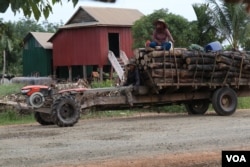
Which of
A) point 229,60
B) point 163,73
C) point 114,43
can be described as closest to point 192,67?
point 163,73

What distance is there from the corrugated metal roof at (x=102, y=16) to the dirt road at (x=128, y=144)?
1882 centimetres

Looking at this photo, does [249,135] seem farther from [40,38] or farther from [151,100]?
[40,38]

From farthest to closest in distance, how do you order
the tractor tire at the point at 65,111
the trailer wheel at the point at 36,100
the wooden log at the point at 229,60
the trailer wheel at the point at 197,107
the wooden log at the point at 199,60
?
the trailer wheel at the point at 197,107
the wooden log at the point at 229,60
the wooden log at the point at 199,60
the trailer wheel at the point at 36,100
the tractor tire at the point at 65,111

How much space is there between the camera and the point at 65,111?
515 inches

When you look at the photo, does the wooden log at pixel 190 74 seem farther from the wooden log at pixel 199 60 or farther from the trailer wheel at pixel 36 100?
the trailer wheel at pixel 36 100

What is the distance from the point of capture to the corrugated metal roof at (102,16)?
105ft

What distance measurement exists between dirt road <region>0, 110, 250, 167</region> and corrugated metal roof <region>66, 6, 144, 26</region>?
1882cm

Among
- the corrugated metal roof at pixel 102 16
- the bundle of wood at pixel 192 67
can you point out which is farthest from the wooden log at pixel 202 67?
the corrugated metal roof at pixel 102 16

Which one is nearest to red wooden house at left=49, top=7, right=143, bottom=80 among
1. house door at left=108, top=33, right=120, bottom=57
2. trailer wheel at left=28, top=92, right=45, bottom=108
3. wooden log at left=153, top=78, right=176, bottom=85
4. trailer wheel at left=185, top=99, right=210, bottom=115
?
house door at left=108, top=33, right=120, bottom=57

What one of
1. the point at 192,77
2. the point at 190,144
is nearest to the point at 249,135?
the point at 190,144

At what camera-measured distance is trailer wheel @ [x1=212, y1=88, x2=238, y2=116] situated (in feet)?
51.1

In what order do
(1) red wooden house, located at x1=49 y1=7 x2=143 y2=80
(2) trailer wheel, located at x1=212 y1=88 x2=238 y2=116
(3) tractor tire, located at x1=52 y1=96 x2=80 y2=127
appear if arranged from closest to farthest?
(3) tractor tire, located at x1=52 y1=96 x2=80 y2=127, (2) trailer wheel, located at x1=212 y1=88 x2=238 y2=116, (1) red wooden house, located at x1=49 y1=7 x2=143 y2=80

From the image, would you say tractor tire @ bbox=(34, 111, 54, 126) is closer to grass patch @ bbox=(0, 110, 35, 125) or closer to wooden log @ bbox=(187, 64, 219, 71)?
grass patch @ bbox=(0, 110, 35, 125)

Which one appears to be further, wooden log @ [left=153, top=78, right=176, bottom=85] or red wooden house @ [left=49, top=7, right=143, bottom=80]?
red wooden house @ [left=49, top=7, right=143, bottom=80]
